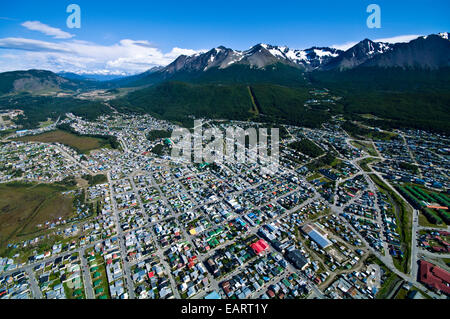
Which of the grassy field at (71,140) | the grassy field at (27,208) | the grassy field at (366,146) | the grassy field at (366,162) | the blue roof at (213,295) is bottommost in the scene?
the blue roof at (213,295)

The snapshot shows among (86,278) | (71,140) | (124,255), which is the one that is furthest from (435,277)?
(71,140)

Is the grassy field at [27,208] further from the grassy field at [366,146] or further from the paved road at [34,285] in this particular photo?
the grassy field at [366,146]

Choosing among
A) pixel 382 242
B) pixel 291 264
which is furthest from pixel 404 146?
pixel 291 264

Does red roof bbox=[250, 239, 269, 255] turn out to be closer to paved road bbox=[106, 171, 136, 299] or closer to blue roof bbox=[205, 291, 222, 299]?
blue roof bbox=[205, 291, 222, 299]

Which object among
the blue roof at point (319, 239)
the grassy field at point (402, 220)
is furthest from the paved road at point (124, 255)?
the grassy field at point (402, 220)

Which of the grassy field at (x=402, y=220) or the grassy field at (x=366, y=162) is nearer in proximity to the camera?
the grassy field at (x=402, y=220)

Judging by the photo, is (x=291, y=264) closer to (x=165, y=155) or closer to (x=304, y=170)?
(x=304, y=170)

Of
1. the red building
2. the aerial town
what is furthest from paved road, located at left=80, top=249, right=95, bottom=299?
the red building
